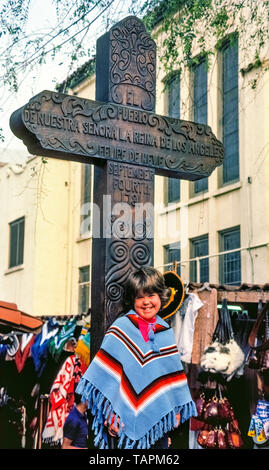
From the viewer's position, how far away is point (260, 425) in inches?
347

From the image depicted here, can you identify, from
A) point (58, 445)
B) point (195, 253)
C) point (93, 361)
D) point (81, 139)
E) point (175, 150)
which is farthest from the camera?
point (195, 253)

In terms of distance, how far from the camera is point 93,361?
4.23 m

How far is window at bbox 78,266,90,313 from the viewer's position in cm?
2127

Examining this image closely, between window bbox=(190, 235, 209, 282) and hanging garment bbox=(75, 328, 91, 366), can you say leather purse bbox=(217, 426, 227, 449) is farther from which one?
window bbox=(190, 235, 209, 282)

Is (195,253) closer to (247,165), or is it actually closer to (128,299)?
(247,165)

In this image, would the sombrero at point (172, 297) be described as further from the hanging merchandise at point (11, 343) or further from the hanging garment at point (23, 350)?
the hanging merchandise at point (11, 343)

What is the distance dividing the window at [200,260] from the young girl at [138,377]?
36.8 feet

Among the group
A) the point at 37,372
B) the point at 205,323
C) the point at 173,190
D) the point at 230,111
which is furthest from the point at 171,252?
the point at 205,323

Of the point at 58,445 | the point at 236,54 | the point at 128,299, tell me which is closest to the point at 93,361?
the point at 128,299

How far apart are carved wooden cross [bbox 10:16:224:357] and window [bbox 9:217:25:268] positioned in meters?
18.9

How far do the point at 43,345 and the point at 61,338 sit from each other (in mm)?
657

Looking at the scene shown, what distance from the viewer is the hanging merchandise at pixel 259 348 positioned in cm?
891

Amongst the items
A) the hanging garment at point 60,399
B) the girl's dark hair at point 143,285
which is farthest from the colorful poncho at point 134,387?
the hanging garment at point 60,399

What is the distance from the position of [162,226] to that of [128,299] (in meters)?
12.5
